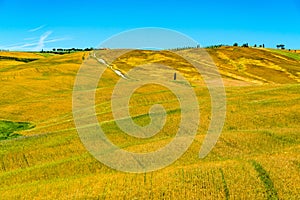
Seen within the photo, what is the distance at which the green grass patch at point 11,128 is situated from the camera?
35756 millimetres

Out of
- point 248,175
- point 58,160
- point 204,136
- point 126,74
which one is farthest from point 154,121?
point 126,74

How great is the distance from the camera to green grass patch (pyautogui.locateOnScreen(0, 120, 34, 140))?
1408 inches

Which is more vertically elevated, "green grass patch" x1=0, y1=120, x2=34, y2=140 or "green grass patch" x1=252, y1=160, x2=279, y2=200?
"green grass patch" x1=252, y1=160, x2=279, y2=200

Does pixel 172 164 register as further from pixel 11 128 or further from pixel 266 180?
pixel 11 128

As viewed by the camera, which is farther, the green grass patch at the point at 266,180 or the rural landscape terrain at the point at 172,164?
the rural landscape terrain at the point at 172,164

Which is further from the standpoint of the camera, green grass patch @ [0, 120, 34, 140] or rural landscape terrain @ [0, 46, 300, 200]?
green grass patch @ [0, 120, 34, 140]

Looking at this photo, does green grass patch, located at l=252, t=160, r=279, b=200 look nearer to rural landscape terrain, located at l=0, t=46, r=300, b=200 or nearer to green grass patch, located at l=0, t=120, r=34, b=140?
rural landscape terrain, located at l=0, t=46, r=300, b=200

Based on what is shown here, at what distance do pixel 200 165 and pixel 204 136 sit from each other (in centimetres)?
672

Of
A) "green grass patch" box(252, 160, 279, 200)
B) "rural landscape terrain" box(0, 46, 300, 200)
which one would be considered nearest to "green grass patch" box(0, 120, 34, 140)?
"rural landscape terrain" box(0, 46, 300, 200)

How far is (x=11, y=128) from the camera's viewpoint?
3978cm

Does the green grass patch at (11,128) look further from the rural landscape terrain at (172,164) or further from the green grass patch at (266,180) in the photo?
the green grass patch at (266,180)

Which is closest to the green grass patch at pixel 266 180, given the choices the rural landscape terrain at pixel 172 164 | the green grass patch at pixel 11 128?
the rural landscape terrain at pixel 172 164

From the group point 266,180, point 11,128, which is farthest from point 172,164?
point 11,128

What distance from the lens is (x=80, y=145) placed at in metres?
28.8
